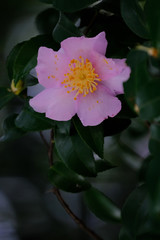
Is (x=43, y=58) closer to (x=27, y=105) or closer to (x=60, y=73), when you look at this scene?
(x=60, y=73)

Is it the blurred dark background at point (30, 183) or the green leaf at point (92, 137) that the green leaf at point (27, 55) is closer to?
the green leaf at point (92, 137)

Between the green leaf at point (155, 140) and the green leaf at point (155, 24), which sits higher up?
the green leaf at point (155, 24)

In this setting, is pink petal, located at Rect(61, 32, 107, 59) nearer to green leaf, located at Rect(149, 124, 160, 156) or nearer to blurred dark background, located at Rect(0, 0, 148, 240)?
green leaf, located at Rect(149, 124, 160, 156)

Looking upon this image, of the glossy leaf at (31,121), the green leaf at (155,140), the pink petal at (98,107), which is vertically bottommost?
the glossy leaf at (31,121)

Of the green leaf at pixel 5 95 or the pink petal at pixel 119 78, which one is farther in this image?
the green leaf at pixel 5 95

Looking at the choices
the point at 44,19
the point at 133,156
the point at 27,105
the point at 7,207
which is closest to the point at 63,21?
the point at 27,105

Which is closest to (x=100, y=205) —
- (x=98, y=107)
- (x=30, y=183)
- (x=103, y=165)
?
(x=103, y=165)

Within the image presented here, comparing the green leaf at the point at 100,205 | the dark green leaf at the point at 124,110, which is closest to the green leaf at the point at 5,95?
the dark green leaf at the point at 124,110
